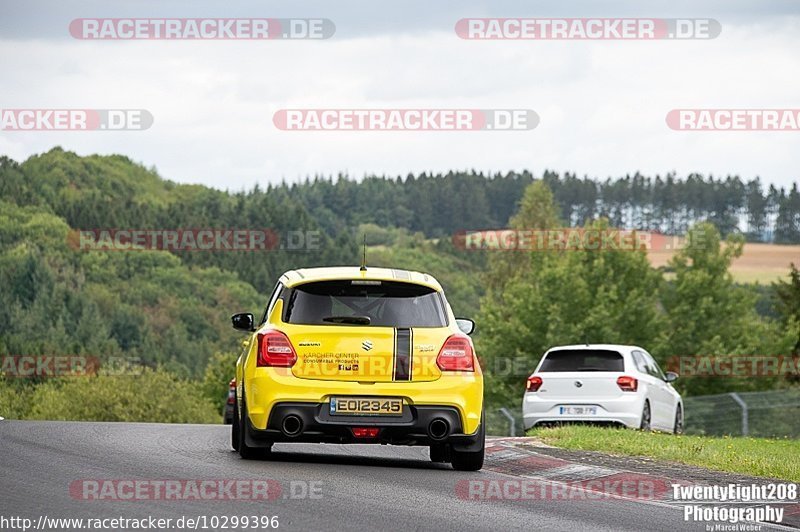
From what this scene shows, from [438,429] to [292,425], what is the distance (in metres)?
1.33

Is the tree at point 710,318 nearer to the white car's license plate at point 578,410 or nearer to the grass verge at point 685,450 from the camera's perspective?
the white car's license plate at point 578,410

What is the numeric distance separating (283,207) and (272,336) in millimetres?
163381

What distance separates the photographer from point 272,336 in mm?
13094

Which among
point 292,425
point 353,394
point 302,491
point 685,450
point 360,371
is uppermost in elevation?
point 360,371

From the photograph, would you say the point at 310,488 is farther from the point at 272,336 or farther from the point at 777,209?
the point at 777,209

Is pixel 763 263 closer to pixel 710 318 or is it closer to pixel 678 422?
pixel 710 318

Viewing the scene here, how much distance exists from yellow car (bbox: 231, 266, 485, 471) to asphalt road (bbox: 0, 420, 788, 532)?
383 millimetres

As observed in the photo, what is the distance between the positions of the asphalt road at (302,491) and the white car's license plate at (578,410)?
7.33m

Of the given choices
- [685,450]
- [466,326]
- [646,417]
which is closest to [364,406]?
[466,326]

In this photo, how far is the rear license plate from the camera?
42.2ft

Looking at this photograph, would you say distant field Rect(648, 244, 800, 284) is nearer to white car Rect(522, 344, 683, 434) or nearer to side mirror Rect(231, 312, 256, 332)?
white car Rect(522, 344, 683, 434)

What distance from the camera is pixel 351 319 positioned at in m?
13.2

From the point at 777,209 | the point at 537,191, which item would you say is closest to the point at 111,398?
the point at 537,191

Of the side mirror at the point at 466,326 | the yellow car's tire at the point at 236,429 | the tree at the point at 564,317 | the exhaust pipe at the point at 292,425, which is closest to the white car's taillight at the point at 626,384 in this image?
the side mirror at the point at 466,326
